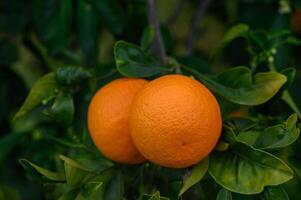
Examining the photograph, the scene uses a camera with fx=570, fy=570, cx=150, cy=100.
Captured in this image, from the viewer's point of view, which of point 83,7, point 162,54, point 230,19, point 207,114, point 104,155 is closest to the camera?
point 207,114

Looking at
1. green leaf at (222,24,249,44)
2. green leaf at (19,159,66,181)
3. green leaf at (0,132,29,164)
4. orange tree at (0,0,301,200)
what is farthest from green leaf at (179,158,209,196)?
green leaf at (0,132,29,164)

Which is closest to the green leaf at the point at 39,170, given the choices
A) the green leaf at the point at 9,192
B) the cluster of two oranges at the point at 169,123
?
the cluster of two oranges at the point at 169,123

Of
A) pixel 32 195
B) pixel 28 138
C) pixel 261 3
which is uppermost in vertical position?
pixel 261 3

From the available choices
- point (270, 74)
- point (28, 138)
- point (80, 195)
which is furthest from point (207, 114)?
point (28, 138)

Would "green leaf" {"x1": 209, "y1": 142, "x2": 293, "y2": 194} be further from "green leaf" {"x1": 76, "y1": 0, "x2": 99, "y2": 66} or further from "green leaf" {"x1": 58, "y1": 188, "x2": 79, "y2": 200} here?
"green leaf" {"x1": 76, "y1": 0, "x2": 99, "y2": 66}

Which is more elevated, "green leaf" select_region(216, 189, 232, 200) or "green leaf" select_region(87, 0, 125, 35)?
"green leaf" select_region(87, 0, 125, 35)

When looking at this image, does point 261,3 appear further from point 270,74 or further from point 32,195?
point 32,195
